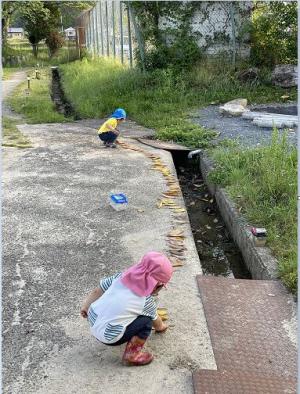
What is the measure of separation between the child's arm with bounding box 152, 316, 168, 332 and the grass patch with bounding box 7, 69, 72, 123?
302 inches

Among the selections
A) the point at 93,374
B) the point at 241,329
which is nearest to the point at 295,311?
the point at 241,329

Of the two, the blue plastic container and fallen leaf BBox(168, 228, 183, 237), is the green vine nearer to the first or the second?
the blue plastic container

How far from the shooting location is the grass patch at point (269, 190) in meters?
4.04

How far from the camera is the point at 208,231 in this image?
211 inches

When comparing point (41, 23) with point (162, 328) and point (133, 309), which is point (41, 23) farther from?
point (133, 309)

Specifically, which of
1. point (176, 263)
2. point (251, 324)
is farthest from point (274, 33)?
point (251, 324)

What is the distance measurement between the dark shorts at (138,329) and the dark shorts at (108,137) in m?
4.95

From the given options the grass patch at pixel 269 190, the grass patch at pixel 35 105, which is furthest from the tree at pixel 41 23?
the grass patch at pixel 269 190

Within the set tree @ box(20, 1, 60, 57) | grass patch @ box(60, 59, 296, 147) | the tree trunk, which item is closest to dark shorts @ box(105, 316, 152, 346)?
grass patch @ box(60, 59, 296, 147)

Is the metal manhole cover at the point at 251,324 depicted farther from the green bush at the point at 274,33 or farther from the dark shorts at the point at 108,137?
the green bush at the point at 274,33

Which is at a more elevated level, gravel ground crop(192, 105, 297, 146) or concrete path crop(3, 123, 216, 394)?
gravel ground crop(192, 105, 297, 146)

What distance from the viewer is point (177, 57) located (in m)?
12.4

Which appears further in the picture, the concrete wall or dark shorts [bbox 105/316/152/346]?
the concrete wall

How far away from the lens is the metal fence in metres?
13.3
